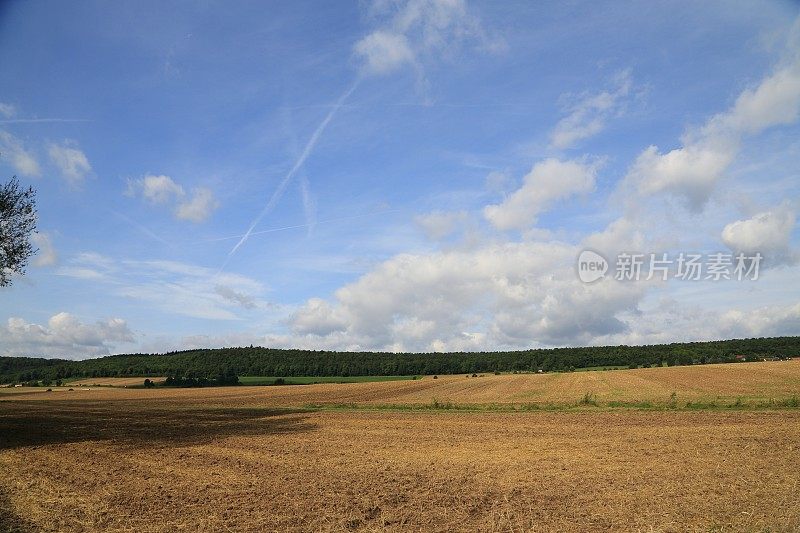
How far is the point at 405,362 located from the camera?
511 feet

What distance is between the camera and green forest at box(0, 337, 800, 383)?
143 meters

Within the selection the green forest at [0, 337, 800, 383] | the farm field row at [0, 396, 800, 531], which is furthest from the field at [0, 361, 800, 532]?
the green forest at [0, 337, 800, 383]

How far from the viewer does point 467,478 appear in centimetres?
1394

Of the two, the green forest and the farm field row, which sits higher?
the farm field row

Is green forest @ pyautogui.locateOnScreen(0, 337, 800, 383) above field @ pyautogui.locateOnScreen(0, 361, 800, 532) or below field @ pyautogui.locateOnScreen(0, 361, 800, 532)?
below

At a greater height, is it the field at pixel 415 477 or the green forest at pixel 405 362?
the field at pixel 415 477

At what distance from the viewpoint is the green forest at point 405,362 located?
143375 millimetres

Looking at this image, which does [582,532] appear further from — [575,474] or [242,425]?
[242,425]

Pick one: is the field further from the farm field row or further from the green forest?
the green forest

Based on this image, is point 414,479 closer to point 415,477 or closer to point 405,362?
point 415,477

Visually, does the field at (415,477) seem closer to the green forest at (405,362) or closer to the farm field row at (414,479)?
the farm field row at (414,479)

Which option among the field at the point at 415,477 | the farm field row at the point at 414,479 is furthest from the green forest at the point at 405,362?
the farm field row at the point at 414,479

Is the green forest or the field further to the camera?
the green forest

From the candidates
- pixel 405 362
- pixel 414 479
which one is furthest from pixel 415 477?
pixel 405 362
